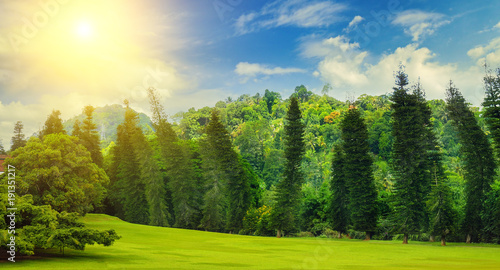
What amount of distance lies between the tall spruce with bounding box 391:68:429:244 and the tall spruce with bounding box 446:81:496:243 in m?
4.11

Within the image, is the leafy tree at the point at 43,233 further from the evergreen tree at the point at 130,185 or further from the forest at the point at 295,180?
the evergreen tree at the point at 130,185

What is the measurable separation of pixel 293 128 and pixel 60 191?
88.4ft

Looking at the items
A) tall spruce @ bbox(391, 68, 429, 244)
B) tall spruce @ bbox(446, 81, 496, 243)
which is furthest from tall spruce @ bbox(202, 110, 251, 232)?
tall spruce @ bbox(446, 81, 496, 243)

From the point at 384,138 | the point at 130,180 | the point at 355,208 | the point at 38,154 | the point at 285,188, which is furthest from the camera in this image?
the point at 384,138

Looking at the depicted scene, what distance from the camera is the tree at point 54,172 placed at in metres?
32.1

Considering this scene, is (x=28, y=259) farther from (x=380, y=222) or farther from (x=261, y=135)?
(x=261, y=135)

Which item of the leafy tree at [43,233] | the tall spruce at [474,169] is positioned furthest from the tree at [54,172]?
the tall spruce at [474,169]

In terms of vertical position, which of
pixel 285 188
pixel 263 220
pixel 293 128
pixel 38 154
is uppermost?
pixel 293 128

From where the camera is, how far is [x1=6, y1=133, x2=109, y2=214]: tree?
32125 millimetres

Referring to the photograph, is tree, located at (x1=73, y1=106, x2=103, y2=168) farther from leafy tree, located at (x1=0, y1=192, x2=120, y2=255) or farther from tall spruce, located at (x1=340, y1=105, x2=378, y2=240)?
leafy tree, located at (x1=0, y1=192, x2=120, y2=255)

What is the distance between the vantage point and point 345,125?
46.4 m

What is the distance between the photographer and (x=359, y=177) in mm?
44469

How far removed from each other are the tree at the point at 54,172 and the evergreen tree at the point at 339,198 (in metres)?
27.9

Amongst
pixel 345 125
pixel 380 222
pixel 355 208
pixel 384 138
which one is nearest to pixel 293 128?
pixel 345 125
